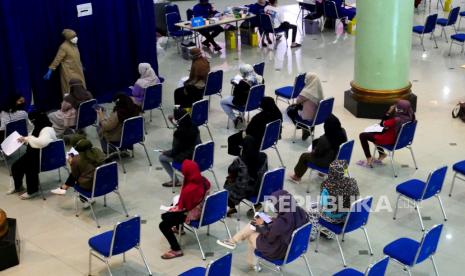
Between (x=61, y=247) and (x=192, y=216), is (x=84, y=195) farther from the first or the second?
(x=192, y=216)

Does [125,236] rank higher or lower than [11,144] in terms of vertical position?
lower

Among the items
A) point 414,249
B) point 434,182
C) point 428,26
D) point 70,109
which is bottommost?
point 414,249

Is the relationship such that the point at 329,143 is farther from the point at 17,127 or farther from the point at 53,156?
the point at 17,127

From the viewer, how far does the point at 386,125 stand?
923cm

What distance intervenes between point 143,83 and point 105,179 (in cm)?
375

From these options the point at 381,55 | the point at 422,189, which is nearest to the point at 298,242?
the point at 422,189

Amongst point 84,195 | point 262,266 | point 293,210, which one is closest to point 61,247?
point 84,195

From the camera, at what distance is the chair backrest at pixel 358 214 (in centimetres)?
702

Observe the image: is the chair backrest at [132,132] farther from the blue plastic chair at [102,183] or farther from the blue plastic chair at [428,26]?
the blue plastic chair at [428,26]

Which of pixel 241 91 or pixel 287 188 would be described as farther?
pixel 241 91

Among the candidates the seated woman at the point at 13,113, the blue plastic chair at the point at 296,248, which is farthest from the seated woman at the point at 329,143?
the seated woman at the point at 13,113

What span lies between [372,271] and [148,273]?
2559 millimetres

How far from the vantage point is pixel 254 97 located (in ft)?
35.7

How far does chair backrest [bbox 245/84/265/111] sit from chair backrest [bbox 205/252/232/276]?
4.84m
